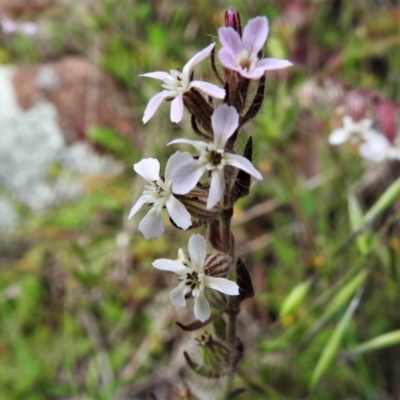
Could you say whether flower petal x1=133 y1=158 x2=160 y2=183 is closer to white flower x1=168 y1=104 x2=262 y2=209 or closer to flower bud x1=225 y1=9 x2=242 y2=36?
white flower x1=168 y1=104 x2=262 y2=209

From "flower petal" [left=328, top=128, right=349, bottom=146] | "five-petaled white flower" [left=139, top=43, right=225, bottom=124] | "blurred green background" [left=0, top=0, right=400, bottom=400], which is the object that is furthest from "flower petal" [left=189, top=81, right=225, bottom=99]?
"flower petal" [left=328, top=128, right=349, bottom=146]

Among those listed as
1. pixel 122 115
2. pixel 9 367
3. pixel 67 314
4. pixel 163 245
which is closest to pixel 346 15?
pixel 122 115

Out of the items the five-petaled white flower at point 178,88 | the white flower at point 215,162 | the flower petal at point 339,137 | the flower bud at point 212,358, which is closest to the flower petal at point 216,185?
the white flower at point 215,162

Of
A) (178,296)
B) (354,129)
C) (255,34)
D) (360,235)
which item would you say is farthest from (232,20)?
(354,129)

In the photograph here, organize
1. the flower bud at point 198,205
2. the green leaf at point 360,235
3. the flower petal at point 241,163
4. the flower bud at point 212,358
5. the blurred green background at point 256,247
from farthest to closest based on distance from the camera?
1. the blurred green background at point 256,247
2. the green leaf at point 360,235
3. the flower bud at point 212,358
4. the flower bud at point 198,205
5. the flower petal at point 241,163

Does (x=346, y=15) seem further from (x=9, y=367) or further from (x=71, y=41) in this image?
(x=9, y=367)

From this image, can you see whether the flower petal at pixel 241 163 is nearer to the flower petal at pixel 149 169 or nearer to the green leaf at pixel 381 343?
the flower petal at pixel 149 169
